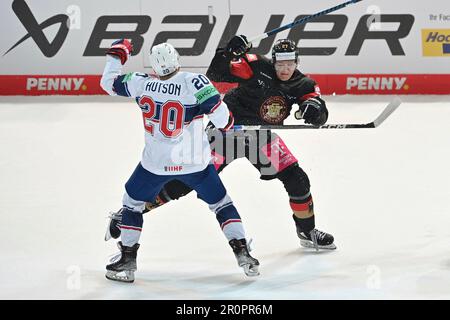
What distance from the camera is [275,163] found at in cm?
596

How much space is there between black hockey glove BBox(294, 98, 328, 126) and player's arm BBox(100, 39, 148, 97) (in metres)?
0.99

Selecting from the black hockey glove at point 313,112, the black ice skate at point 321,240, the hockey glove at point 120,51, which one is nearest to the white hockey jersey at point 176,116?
the hockey glove at point 120,51

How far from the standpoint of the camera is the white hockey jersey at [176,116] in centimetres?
525

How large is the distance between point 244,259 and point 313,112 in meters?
A: 0.98

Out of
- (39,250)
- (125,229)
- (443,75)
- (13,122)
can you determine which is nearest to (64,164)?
(13,122)

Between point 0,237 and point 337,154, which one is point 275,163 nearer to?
point 0,237

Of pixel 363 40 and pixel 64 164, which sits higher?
pixel 363 40

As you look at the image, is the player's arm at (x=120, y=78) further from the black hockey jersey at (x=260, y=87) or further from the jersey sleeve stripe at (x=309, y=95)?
the jersey sleeve stripe at (x=309, y=95)

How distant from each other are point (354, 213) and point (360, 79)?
3.77 metres

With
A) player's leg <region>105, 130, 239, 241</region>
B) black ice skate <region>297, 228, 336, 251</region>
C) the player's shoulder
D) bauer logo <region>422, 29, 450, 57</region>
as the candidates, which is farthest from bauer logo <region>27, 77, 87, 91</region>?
the player's shoulder

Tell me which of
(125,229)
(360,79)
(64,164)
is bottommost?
(125,229)

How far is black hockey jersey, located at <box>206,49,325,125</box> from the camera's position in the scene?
604cm

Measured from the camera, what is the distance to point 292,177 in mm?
5961

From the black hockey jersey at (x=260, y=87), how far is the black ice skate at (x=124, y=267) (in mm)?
1237
